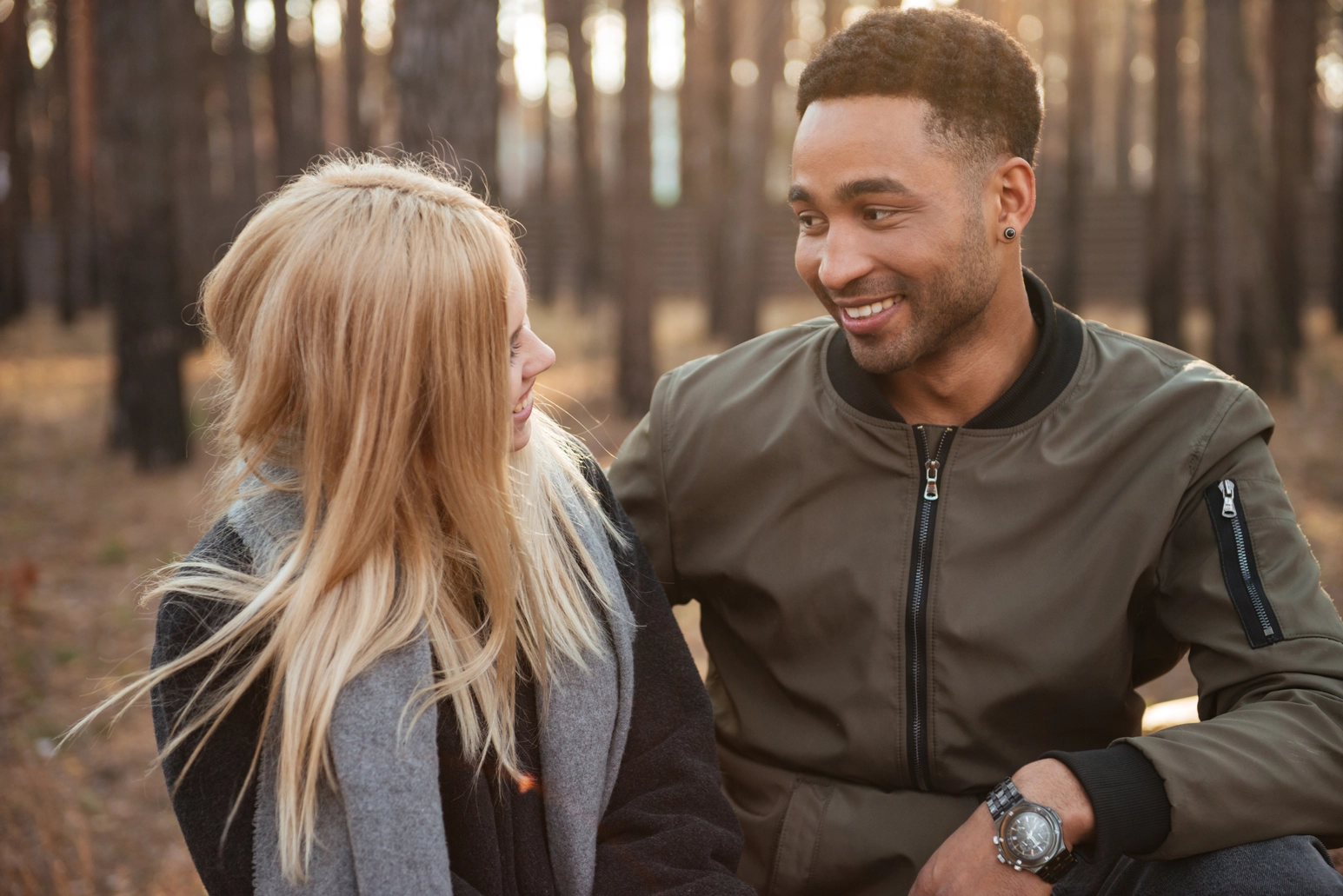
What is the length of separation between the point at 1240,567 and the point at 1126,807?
0.55 metres

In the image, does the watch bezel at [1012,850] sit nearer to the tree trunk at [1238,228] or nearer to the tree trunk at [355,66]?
the tree trunk at [1238,228]

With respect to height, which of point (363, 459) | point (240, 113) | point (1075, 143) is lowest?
point (363, 459)

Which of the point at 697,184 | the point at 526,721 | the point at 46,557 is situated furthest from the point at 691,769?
the point at 697,184

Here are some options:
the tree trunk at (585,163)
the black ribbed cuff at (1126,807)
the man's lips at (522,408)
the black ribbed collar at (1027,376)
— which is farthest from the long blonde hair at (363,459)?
the tree trunk at (585,163)

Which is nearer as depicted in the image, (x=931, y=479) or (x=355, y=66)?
(x=931, y=479)

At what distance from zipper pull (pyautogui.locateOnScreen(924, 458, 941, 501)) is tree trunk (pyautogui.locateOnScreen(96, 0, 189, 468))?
8474 millimetres

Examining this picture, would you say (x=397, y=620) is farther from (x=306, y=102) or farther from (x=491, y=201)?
(x=306, y=102)

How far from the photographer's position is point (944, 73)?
249cm

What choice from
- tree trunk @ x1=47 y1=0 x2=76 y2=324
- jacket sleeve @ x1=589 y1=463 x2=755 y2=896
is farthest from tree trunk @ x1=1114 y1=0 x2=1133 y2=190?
jacket sleeve @ x1=589 y1=463 x2=755 y2=896

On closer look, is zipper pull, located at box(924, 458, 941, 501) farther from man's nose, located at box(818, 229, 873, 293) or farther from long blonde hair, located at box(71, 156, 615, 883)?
long blonde hair, located at box(71, 156, 615, 883)

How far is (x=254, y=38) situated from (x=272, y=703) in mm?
30166

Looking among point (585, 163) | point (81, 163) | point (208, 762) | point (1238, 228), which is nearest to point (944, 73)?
point (208, 762)

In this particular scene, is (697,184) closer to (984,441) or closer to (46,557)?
(46,557)

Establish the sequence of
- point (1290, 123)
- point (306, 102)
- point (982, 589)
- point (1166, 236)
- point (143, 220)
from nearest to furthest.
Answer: point (982, 589) → point (143, 220) → point (1166, 236) → point (1290, 123) → point (306, 102)
